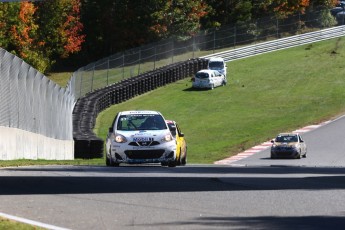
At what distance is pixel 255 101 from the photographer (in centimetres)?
6962

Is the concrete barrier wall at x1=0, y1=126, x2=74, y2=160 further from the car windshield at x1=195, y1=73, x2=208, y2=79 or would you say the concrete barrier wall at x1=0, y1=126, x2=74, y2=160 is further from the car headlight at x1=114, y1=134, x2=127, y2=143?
the car windshield at x1=195, y1=73, x2=208, y2=79

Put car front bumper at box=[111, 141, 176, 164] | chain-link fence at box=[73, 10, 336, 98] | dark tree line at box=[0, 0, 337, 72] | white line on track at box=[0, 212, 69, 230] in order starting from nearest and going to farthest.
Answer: white line on track at box=[0, 212, 69, 230] → car front bumper at box=[111, 141, 176, 164] → chain-link fence at box=[73, 10, 336, 98] → dark tree line at box=[0, 0, 337, 72]

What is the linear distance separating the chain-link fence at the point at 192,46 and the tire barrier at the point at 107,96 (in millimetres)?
841

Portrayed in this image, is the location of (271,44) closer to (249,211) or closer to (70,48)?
(70,48)

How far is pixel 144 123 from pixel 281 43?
64800mm

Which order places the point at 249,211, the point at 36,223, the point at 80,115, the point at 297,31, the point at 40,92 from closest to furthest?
the point at 36,223 < the point at 249,211 < the point at 40,92 < the point at 80,115 < the point at 297,31

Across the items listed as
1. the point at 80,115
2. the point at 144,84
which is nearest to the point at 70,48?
the point at 144,84

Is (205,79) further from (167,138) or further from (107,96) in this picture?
(167,138)

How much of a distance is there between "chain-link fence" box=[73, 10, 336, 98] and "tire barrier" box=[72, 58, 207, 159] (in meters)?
0.84

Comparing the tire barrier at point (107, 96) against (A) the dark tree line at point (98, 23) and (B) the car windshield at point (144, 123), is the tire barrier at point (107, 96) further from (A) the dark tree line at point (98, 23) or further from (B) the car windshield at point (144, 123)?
(B) the car windshield at point (144, 123)

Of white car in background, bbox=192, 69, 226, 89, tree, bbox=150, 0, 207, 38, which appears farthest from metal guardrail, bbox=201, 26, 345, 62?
white car in background, bbox=192, 69, 226, 89

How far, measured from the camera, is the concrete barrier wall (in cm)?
2736

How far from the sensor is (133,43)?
87.3 m

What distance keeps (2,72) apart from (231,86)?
4928cm
